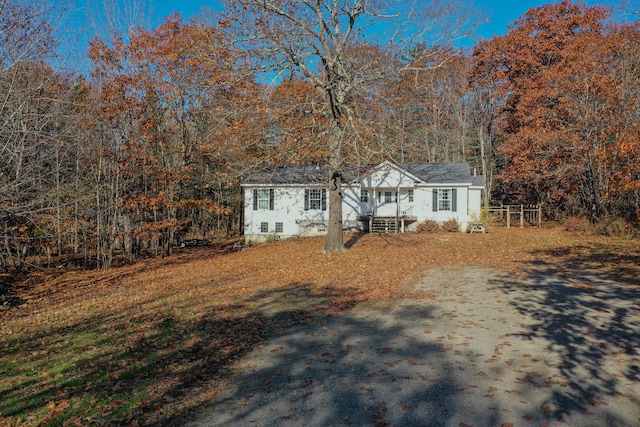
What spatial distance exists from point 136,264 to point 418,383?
19.1m

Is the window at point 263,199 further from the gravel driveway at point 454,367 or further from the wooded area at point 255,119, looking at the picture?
the gravel driveway at point 454,367

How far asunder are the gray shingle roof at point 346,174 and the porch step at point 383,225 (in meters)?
3.06

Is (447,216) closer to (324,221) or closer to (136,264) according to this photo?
(324,221)

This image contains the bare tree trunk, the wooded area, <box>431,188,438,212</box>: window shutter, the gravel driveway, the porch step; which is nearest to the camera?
the gravel driveway

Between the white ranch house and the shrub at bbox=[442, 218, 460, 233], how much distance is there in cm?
68

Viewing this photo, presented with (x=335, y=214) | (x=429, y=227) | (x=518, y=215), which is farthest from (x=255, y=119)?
(x=518, y=215)

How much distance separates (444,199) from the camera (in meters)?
29.4

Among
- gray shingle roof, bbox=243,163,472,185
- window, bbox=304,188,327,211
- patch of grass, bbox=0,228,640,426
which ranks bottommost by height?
patch of grass, bbox=0,228,640,426

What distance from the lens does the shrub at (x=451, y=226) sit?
28219mm

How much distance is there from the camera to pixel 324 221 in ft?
94.6

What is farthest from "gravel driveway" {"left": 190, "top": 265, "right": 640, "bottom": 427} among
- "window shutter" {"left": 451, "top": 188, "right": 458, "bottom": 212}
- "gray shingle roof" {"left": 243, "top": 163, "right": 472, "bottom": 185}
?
"window shutter" {"left": 451, "top": 188, "right": 458, "bottom": 212}

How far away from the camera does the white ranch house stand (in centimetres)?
2884

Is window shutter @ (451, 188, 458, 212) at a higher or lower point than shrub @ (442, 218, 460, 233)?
higher

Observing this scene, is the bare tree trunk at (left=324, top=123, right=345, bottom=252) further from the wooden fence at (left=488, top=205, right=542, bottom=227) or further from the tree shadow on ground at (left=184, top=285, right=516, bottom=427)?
the wooden fence at (left=488, top=205, right=542, bottom=227)
